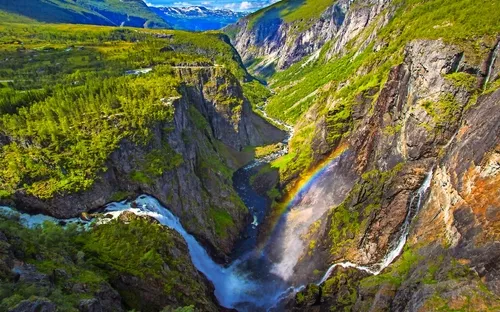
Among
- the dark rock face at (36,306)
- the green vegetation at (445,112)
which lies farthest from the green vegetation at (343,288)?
the dark rock face at (36,306)

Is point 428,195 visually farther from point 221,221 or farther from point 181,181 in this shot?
point 181,181

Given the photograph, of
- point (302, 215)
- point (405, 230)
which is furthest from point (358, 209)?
point (302, 215)

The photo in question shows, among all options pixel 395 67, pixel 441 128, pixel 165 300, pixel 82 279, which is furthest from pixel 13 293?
pixel 395 67

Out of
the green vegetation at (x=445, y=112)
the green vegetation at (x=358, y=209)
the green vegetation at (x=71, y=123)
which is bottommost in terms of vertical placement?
Result: the green vegetation at (x=358, y=209)

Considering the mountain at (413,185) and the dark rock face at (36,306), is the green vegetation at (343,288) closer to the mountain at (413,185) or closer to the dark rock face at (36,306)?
the mountain at (413,185)

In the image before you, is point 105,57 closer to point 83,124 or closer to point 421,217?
point 83,124

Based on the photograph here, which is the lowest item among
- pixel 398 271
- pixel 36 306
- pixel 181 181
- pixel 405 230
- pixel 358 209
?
pixel 181 181
